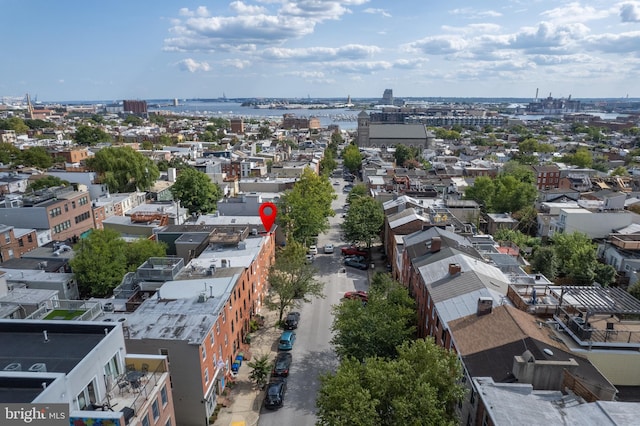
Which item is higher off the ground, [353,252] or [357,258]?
[353,252]

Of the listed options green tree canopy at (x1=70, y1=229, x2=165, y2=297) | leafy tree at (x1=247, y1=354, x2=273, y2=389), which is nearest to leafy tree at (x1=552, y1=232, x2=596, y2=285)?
leafy tree at (x1=247, y1=354, x2=273, y2=389)

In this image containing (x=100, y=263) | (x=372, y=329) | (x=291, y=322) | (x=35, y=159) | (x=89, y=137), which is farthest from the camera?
(x=89, y=137)

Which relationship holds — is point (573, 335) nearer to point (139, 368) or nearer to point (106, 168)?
point (139, 368)

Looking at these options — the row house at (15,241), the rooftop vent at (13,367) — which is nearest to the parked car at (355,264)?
the row house at (15,241)

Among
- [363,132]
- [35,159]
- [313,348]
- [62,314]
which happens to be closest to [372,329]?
[313,348]

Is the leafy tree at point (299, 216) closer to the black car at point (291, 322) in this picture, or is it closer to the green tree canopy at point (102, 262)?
the black car at point (291, 322)

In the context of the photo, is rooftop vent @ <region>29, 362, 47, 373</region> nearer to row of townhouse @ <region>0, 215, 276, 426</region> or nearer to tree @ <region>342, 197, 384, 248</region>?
row of townhouse @ <region>0, 215, 276, 426</region>

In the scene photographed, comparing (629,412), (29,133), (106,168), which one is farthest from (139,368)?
(29,133)

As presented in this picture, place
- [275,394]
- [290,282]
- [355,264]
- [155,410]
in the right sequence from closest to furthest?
[155,410], [275,394], [290,282], [355,264]

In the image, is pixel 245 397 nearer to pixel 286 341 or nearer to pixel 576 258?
pixel 286 341
